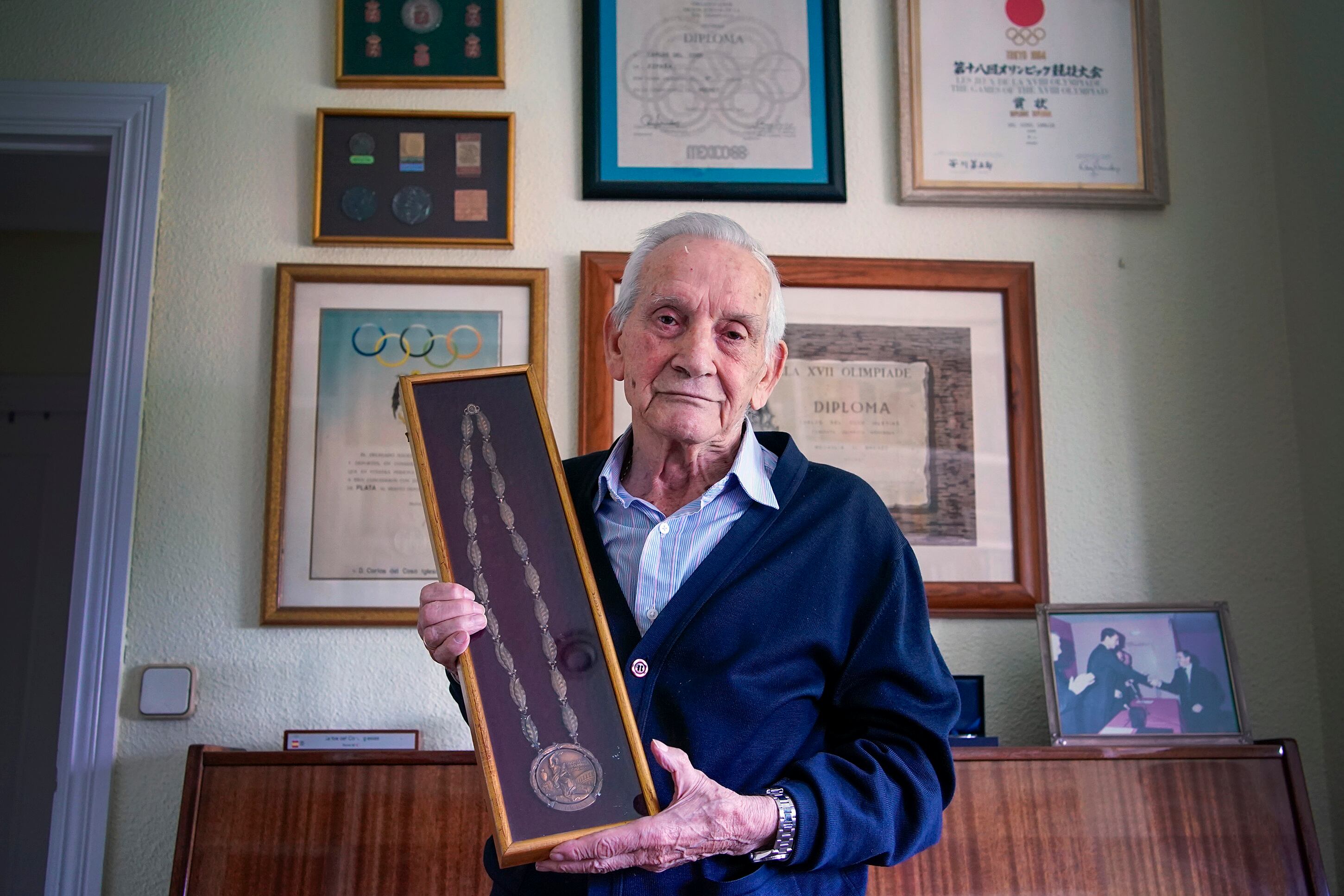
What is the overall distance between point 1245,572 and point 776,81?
4.72 feet

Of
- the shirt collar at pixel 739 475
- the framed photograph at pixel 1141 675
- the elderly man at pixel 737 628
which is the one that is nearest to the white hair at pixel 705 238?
the elderly man at pixel 737 628

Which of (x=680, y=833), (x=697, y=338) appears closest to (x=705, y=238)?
(x=697, y=338)

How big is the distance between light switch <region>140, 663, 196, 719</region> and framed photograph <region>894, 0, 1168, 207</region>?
5.76 ft

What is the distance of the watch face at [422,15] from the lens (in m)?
2.06

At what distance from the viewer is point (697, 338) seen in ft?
3.76

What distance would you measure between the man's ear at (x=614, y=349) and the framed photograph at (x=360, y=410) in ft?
2.25

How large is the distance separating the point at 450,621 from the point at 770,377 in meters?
0.53

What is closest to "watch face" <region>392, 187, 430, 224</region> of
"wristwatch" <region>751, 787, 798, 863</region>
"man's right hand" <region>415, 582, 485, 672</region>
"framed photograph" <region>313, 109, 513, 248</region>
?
"framed photograph" <region>313, 109, 513, 248</region>

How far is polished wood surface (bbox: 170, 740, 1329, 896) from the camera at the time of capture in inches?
60.9

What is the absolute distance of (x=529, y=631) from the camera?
3.36 feet

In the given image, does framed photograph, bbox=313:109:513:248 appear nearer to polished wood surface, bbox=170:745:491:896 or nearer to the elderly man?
the elderly man

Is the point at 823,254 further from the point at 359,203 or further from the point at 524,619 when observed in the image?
the point at 524,619

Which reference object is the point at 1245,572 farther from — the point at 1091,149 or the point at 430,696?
the point at 430,696
